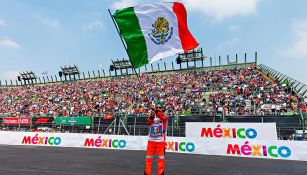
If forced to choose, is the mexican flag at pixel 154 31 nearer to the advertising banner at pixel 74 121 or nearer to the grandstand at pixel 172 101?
the grandstand at pixel 172 101

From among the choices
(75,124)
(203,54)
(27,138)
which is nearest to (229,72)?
(203,54)

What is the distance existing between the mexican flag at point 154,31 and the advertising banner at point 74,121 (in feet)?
50.6

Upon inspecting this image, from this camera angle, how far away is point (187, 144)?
54.1ft

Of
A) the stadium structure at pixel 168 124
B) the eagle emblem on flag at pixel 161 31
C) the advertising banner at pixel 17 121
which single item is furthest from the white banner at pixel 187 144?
the eagle emblem on flag at pixel 161 31

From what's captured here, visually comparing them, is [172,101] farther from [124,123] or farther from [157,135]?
[157,135]

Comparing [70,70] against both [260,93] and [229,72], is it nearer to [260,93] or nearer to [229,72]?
[229,72]

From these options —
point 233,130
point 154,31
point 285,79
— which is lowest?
point 233,130

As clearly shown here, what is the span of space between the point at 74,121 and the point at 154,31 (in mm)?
16895

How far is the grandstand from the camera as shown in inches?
821

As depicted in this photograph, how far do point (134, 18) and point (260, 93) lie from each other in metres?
20.3

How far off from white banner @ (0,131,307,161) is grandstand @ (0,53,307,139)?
8.10 ft

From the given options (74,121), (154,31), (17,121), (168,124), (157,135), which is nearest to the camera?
(157,135)

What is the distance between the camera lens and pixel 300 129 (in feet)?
56.5

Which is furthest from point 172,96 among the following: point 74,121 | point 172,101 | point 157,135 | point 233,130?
point 157,135
